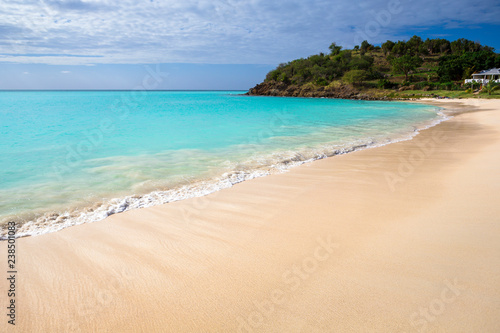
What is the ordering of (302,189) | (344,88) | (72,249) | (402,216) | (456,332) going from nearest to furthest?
(456,332)
(72,249)
(402,216)
(302,189)
(344,88)

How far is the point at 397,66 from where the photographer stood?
7762cm

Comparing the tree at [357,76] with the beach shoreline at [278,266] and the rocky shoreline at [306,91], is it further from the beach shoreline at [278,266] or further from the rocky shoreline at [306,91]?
the beach shoreline at [278,266]

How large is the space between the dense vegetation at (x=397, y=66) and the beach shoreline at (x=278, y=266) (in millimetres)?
66853

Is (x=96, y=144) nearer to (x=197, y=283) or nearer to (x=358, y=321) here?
(x=197, y=283)

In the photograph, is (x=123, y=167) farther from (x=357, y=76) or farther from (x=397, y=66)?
(x=397, y=66)

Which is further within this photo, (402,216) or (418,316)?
(402,216)

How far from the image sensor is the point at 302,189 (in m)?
5.85

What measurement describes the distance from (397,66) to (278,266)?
299ft

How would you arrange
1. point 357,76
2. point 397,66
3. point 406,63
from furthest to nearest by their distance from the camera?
1. point 357,76
2. point 397,66
3. point 406,63

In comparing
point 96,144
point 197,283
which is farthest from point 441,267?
point 96,144

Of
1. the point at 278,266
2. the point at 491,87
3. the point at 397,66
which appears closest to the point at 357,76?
the point at 397,66

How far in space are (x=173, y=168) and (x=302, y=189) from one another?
4154 mm

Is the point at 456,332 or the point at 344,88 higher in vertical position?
the point at 344,88

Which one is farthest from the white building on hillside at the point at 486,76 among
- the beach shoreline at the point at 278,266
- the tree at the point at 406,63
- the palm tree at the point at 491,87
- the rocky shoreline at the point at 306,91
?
the beach shoreline at the point at 278,266
